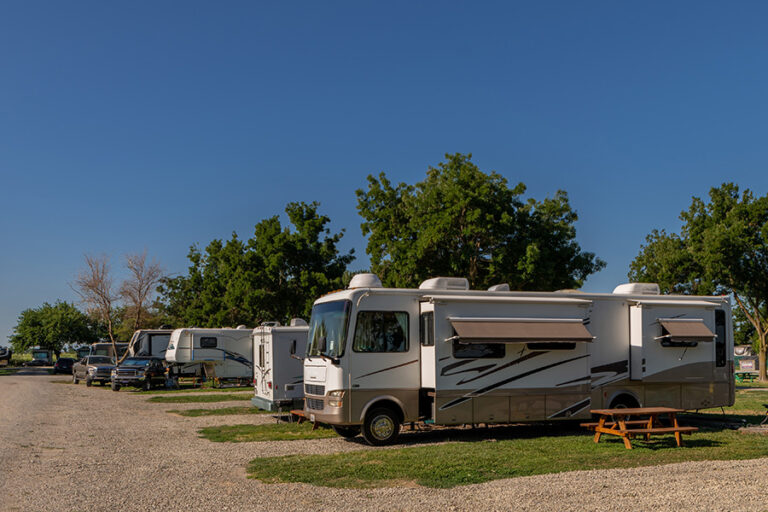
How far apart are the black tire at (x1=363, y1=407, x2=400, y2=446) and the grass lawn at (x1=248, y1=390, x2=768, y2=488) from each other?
800mm

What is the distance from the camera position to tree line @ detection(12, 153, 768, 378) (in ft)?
90.6

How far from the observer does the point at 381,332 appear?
1298cm

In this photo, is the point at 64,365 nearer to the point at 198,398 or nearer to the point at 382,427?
the point at 198,398

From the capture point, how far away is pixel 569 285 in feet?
99.2

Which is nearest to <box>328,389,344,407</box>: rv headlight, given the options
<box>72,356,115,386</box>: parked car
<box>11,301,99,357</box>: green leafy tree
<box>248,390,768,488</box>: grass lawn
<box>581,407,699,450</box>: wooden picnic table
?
<box>248,390,768,488</box>: grass lawn

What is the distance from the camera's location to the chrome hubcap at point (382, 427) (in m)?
12.8

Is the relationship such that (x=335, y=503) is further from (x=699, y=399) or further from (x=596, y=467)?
(x=699, y=399)

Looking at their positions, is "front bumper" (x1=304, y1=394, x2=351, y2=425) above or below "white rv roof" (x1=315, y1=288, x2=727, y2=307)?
below

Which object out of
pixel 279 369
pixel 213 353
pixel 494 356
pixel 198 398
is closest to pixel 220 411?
pixel 279 369

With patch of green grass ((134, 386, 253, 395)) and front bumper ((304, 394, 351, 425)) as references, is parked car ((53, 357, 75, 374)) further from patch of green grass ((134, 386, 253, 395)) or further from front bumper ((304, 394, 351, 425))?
front bumper ((304, 394, 351, 425))

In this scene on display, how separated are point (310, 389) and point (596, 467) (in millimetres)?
5739

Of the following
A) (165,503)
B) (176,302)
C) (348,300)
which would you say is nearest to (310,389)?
(348,300)

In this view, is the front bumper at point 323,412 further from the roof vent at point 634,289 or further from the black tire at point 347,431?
the roof vent at point 634,289

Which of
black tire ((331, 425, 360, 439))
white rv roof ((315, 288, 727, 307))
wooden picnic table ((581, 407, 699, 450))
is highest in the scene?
white rv roof ((315, 288, 727, 307))
